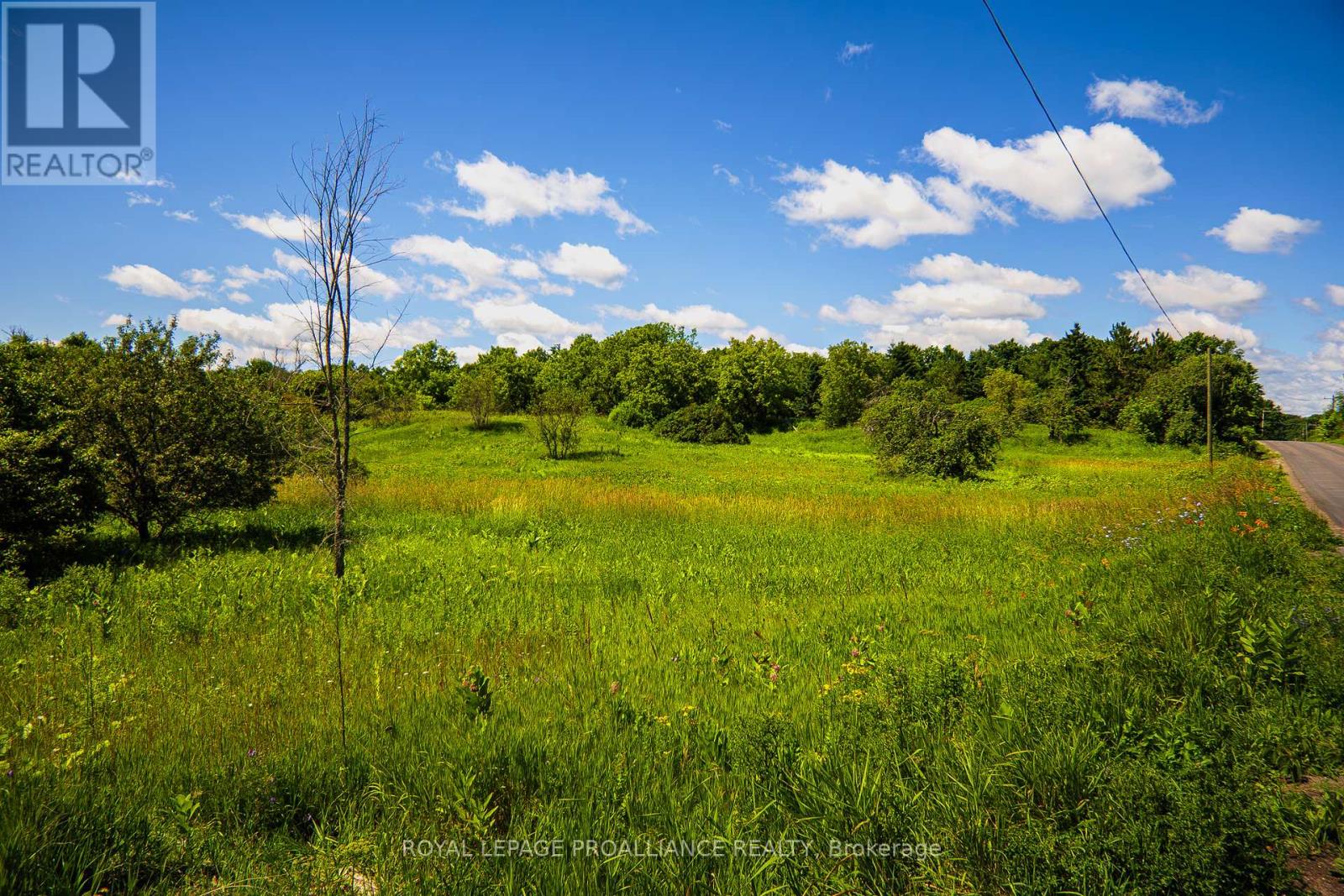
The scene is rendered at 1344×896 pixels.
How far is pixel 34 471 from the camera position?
775 centimetres

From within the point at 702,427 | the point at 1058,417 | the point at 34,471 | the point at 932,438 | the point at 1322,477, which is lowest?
the point at 1322,477

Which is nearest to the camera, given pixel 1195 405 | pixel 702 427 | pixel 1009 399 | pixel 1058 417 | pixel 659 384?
pixel 1195 405

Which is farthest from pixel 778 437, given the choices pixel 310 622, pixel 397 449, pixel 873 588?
pixel 310 622

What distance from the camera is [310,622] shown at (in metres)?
6.55

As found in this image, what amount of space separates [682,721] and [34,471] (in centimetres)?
985

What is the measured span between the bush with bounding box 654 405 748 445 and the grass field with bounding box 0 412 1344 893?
1562 inches

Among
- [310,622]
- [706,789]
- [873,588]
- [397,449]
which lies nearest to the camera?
[706,789]

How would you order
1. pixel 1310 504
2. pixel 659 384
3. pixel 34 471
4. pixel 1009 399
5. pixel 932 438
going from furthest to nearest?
pixel 1009 399 < pixel 659 384 < pixel 932 438 < pixel 1310 504 < pixel 34 471

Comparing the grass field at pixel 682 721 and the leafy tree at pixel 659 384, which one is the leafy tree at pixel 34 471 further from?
the leafy tree at pixel 659 384

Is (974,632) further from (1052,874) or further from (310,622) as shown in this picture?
(310,622)

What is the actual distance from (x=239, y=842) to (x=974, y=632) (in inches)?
256

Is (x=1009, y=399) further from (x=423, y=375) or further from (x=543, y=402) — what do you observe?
(x=423, y=375)

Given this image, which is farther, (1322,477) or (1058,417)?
(1058,417)

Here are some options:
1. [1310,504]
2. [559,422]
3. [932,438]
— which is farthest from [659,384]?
[1310,504]
